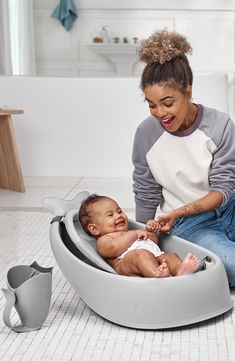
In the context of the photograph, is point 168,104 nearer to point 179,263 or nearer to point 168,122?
point 168,122

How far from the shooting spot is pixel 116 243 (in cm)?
174

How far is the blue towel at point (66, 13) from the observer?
5.65 m

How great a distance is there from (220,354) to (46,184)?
2191 mm

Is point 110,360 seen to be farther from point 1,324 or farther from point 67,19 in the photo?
point 67,19

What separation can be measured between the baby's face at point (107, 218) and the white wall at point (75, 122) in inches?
76.4

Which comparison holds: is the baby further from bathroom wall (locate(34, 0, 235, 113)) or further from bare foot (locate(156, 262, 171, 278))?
bathroom wall (locate(34, 0, 235, 113))

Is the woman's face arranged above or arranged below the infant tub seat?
A: above

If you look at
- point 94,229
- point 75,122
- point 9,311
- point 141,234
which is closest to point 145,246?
point 141,234

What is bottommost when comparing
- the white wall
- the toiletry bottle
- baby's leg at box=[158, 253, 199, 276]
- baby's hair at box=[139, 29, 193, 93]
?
the white wall

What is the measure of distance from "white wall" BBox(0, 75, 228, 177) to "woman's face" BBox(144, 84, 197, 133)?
1.89m

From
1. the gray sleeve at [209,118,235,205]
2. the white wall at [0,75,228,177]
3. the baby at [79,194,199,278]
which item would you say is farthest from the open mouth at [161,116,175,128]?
the white wall at [0,75,228,177]

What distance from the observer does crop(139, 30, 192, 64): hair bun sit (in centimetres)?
180

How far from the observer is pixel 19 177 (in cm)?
327

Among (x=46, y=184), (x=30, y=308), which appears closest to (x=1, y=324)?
(x=30, y=308)
